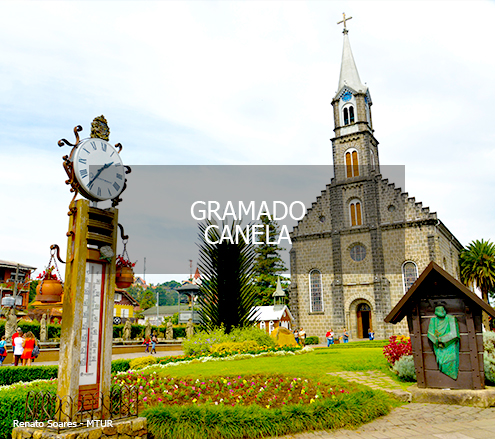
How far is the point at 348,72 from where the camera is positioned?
136 ft

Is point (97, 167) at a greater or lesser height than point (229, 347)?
greater

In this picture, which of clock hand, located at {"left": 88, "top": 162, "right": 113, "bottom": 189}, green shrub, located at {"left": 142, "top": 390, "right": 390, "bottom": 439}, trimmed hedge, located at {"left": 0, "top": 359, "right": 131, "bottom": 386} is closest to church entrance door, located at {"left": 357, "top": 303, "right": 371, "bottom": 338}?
trimmed hedge, located at {"left": 0, "top": 359, "right": 131, "bottom": 386}

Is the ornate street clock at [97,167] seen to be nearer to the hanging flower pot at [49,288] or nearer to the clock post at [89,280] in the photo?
the clock post at [89,280]

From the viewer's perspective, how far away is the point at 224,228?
543 inches

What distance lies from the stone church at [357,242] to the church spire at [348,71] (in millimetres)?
148

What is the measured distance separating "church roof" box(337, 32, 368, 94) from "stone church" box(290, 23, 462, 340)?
0.14 metres

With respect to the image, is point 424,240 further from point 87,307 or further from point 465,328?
point 87,307

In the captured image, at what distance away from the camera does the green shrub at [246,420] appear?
6.14 meters

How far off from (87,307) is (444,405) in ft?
23.7

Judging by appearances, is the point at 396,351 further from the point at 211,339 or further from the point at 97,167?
the point at 97,167

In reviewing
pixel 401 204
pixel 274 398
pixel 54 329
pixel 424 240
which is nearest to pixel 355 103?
pixel 401 204

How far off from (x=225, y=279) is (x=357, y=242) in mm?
24887

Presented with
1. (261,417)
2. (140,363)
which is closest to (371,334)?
(140,363)

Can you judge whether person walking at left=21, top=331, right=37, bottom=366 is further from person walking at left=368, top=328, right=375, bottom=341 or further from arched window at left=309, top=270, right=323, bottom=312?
arched window at left=309, top=270, right=323, bottom=312
